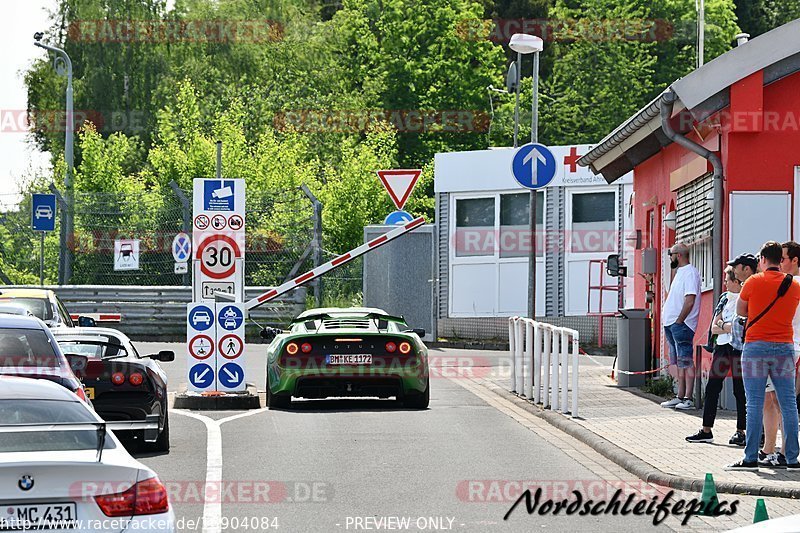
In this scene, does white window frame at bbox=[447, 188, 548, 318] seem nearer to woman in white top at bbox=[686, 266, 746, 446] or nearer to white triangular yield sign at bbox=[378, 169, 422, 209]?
white triangular yield sign at bbox=[378, 169, 422, 209]

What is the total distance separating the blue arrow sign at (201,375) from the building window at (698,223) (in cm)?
601

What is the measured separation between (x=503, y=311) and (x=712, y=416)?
2088 centimetres

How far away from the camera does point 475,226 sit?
35531mm

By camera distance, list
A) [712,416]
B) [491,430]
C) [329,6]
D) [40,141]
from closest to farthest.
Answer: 1. [712,416]
2. [491,430]
3. [40,141]
4. [329,6]

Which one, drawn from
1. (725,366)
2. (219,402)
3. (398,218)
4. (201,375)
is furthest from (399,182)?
(725,366)

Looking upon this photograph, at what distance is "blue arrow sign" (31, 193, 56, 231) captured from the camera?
1443 inches

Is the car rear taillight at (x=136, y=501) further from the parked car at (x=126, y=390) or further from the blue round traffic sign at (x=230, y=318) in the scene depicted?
the blue round traffic sign at (x=230, y=318)

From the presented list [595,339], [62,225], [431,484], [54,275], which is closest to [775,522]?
[431,484]

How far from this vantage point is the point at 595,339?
33656 mm

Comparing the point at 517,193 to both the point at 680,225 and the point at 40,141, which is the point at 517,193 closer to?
the point at 680,225

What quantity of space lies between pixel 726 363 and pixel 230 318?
22.7ft

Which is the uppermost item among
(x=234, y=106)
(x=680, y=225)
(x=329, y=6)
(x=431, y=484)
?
(x=329, y=6)

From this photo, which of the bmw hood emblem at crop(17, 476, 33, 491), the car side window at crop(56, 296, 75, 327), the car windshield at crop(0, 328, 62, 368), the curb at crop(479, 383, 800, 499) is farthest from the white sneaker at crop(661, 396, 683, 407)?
the bmw hood emblem at crop(17, 476, 33, 491)

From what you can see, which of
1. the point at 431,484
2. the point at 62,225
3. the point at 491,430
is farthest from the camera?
the point at 62,225
